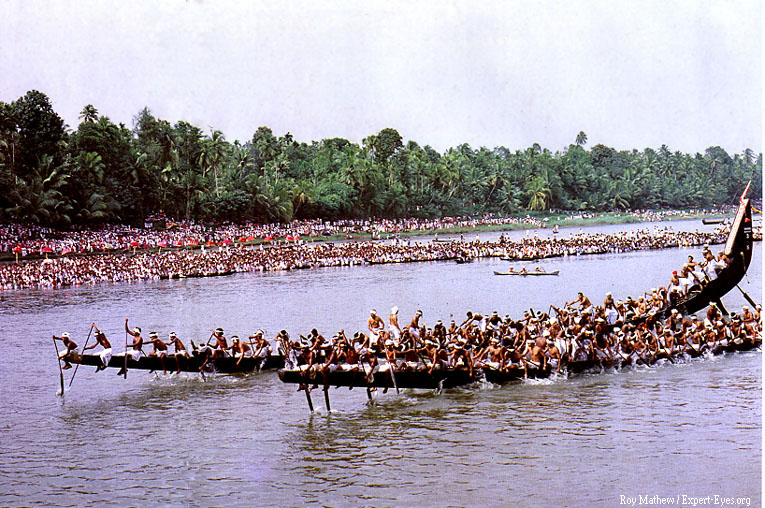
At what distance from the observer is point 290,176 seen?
124312mm

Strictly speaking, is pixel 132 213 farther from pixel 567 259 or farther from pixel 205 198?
pixel 567 259

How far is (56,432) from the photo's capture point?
2153 centimetres

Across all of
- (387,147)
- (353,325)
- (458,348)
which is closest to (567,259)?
(353,325)

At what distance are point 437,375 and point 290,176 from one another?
343 ft

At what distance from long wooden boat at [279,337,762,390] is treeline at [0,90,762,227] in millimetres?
58205

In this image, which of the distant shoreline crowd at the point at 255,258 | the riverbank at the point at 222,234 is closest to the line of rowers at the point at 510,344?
the distant shoreline crowd at the point at 255,258

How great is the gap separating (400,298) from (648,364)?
964 inches

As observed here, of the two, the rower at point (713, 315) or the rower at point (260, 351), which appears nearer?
the rower at point (260, 351)

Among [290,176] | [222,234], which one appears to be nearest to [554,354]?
[222,234]

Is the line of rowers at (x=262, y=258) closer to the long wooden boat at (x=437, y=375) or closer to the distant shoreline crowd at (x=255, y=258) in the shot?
the distant shoreline crowd at (x=255, y=258)

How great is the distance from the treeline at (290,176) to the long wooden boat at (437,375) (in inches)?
2292

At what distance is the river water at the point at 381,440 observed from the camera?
53.9ft

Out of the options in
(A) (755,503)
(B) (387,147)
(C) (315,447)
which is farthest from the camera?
(B) (387,147)

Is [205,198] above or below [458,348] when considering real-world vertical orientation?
above
